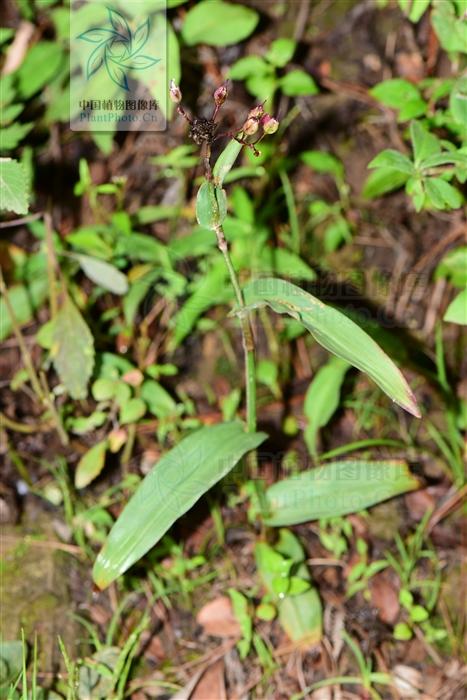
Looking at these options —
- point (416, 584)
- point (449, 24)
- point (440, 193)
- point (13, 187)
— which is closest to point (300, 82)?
point (449, 24)

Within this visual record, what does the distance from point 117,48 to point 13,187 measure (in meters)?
0.81

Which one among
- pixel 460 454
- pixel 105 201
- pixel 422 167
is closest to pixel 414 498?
pixel 460 454

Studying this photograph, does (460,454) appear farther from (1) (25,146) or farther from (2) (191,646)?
(1) (25,146)

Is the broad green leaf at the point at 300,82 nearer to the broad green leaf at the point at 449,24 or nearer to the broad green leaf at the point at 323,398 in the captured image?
the broad green leaf at the point at 449,24

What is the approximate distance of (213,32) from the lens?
2.21 m

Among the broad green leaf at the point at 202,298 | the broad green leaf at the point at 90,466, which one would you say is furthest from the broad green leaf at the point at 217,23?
the broad green leaf at the point at 90,466

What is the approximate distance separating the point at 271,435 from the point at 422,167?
3.09 feet

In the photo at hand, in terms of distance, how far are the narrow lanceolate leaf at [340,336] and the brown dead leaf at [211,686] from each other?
960 millimetres

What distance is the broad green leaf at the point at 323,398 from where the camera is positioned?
1.98m

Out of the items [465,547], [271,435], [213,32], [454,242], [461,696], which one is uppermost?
[213,32]

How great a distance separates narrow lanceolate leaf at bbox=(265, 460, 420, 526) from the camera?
5.75 ft

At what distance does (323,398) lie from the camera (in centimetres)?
198
